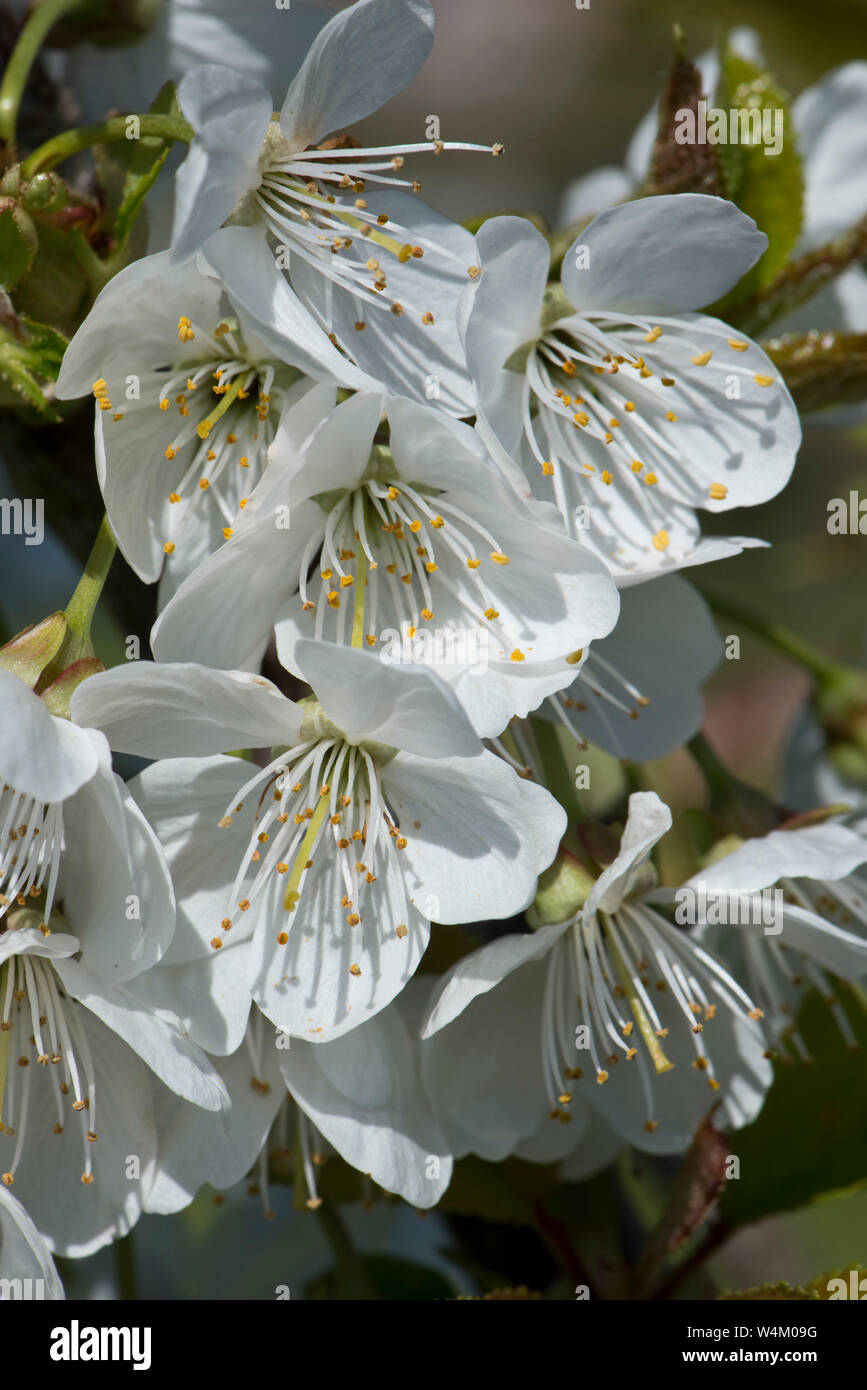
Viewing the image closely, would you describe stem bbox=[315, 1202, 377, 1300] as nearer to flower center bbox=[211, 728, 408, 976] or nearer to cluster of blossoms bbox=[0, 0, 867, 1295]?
cluster of blossoms bbox=[0, 0, 867, 1295]

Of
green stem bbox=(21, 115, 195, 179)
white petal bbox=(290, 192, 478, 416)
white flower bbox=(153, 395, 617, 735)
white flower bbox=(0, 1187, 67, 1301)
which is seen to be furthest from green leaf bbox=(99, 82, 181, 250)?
white flower bbox=(0, 1187, 67, 1301)

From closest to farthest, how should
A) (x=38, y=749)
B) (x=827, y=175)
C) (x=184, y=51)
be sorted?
(x=38, y=749) → (x=184, y=51) → (x=827, y=175)

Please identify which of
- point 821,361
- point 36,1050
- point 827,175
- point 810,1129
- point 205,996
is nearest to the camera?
point 205,996

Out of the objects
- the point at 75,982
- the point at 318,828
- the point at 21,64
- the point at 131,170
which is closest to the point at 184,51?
the point at 21,64

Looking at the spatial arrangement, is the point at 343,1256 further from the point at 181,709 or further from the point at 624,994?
the point at 181,709

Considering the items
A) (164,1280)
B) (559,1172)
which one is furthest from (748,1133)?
(164,1280)

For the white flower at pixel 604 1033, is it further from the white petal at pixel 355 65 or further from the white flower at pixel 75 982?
Answer: the white petal at pixel 355 65
